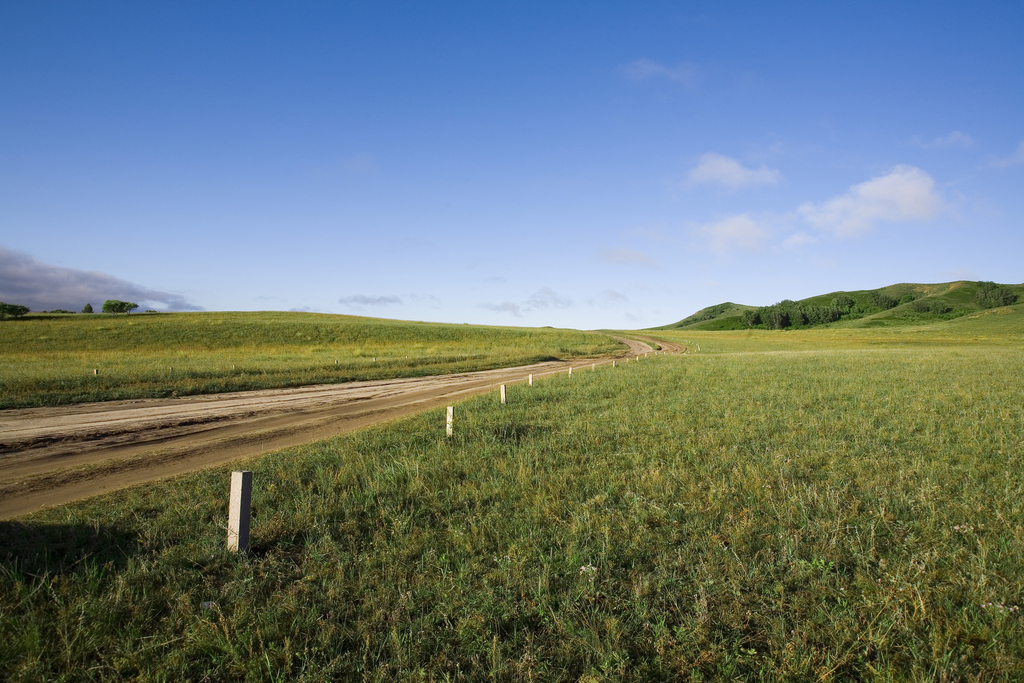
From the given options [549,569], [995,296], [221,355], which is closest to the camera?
[549,569]

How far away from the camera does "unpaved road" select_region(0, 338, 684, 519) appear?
27.9 ft

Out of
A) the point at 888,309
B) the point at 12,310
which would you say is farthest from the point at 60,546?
the point at 888,309

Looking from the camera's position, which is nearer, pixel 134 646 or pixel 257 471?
pixel 134 646

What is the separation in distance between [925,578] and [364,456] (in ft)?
25.6

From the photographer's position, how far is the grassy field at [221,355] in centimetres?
1995

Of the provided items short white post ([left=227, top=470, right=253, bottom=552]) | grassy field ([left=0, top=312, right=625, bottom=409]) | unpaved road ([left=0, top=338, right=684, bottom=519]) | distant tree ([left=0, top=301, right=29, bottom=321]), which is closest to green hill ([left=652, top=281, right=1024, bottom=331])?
grassy field ([left=0, top=312, right=625, bottom=409])

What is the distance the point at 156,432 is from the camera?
12547 mm

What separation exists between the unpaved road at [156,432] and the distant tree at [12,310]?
3340 inches

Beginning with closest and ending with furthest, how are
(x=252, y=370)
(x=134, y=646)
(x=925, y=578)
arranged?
(x=134, y=646) → (x=925, y=578) → (x=252, y=370)

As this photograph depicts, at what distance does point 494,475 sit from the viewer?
304 inches

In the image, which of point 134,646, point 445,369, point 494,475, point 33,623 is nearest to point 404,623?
point 134,646

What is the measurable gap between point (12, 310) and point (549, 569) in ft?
352

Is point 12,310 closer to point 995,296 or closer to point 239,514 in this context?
point 239,514

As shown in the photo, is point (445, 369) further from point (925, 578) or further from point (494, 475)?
point (925, 578)
